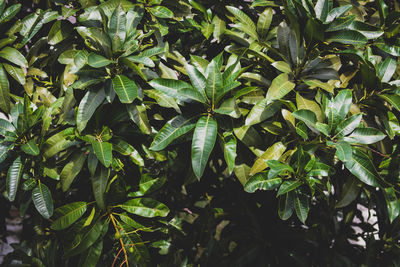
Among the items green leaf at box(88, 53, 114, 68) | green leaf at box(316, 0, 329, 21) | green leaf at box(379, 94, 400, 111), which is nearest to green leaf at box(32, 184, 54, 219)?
green leaf at box(88, 53, 114, 68)

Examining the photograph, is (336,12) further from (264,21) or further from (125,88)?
(125,88)

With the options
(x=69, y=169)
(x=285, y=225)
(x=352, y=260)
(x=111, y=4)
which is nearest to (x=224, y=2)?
(x=111, y=4)

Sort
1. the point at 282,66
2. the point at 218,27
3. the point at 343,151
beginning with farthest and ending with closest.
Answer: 1. the point at 218,27
2. the point at 282,66
3. the point at 343,151

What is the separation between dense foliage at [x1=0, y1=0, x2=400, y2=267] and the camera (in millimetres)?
1356

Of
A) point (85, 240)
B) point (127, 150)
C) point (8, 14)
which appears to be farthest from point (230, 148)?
point (8, 14)

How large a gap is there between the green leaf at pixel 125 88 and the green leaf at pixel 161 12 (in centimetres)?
36

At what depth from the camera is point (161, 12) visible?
1516mm

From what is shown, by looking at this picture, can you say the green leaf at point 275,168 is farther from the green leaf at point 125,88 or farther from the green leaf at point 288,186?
the green leaf at point 125,88

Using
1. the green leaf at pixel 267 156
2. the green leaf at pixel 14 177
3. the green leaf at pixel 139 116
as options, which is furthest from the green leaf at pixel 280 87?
the green leaf at pixel 14 177

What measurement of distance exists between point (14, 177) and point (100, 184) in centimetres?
Result: 37

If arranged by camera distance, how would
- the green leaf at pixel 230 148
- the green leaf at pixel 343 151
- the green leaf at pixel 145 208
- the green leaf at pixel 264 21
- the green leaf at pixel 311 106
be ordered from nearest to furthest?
1. the green leaf at pixel 343 151
2. the green leaf at pixel 230 148
3. the green leaf at pixel 311 106
4. the green leaf at pixel 145 208
5. the green leaf at pixel 264 21

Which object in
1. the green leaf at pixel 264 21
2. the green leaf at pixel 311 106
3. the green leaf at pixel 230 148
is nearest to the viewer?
the green leaf at pixel 230 148

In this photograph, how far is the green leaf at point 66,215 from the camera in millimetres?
1515

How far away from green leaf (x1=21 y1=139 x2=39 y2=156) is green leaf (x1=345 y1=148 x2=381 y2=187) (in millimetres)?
1309
